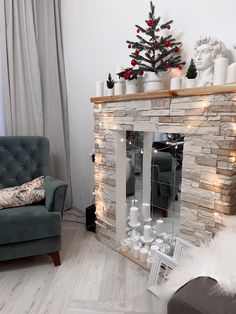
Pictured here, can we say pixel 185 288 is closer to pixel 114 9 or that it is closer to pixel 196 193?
pixel 196 193

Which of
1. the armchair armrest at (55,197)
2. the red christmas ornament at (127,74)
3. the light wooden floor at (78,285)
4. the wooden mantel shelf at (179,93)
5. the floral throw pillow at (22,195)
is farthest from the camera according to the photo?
the floral throw pillow at (22,195)

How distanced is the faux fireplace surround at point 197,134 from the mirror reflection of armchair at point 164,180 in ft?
0.69

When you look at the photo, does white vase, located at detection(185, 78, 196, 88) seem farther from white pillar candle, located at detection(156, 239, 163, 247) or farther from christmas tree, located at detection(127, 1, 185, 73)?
white pillar candle, located at detection(156, 239, 163, 247)

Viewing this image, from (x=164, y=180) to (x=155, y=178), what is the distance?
3.9 inches

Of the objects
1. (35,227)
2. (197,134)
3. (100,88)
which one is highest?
(100,88)

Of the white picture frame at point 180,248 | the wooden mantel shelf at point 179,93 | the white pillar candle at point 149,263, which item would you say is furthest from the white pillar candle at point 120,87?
the white pillar candle at point 149,263

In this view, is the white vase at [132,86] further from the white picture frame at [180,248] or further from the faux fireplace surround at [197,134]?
the white picture frame at [180,248]

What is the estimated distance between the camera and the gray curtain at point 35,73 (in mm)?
2549

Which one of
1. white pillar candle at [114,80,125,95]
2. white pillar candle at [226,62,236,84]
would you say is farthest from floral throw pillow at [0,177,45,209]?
white pillar candle at [226,62,236,84]

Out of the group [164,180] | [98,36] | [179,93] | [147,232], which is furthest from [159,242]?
[98,36]

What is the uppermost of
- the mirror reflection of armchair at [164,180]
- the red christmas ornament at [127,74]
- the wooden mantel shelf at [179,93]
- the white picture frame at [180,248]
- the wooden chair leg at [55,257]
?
the red christmas ornament at [127,74]

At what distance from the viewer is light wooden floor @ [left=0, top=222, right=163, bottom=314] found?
1.58 m

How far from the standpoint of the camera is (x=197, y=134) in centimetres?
153

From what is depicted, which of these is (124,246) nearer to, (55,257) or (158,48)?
(55,257)
